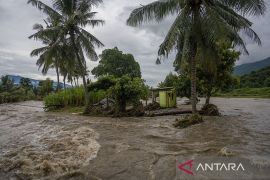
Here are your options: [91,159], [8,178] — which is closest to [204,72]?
[91,159]

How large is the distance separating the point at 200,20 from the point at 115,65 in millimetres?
36348

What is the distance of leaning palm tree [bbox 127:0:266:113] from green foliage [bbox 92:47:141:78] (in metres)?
34.1

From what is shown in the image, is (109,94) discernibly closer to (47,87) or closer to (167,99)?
(167,99)

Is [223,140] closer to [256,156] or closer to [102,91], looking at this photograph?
[256,156]

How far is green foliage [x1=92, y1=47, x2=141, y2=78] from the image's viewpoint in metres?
47.0

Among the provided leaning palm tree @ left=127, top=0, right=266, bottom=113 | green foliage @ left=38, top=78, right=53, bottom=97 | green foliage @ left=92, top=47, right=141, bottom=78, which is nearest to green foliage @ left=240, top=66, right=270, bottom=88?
green foliage @ left=92, top=47, right=141, bottom=78

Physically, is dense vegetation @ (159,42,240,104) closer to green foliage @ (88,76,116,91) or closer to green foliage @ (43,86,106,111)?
green foliage @ (88,76,116,91)

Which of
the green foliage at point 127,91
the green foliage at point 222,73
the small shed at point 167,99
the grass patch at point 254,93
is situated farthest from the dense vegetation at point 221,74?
the grass patch at point 254,93

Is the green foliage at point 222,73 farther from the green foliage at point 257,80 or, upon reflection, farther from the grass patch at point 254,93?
the green foliage at point 257,80

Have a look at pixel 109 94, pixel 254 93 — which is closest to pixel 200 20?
pixel 109 94

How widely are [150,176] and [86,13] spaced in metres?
16.4

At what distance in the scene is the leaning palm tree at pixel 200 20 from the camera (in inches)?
431

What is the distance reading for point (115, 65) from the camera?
156ft

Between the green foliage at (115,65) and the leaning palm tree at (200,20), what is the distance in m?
34.1
